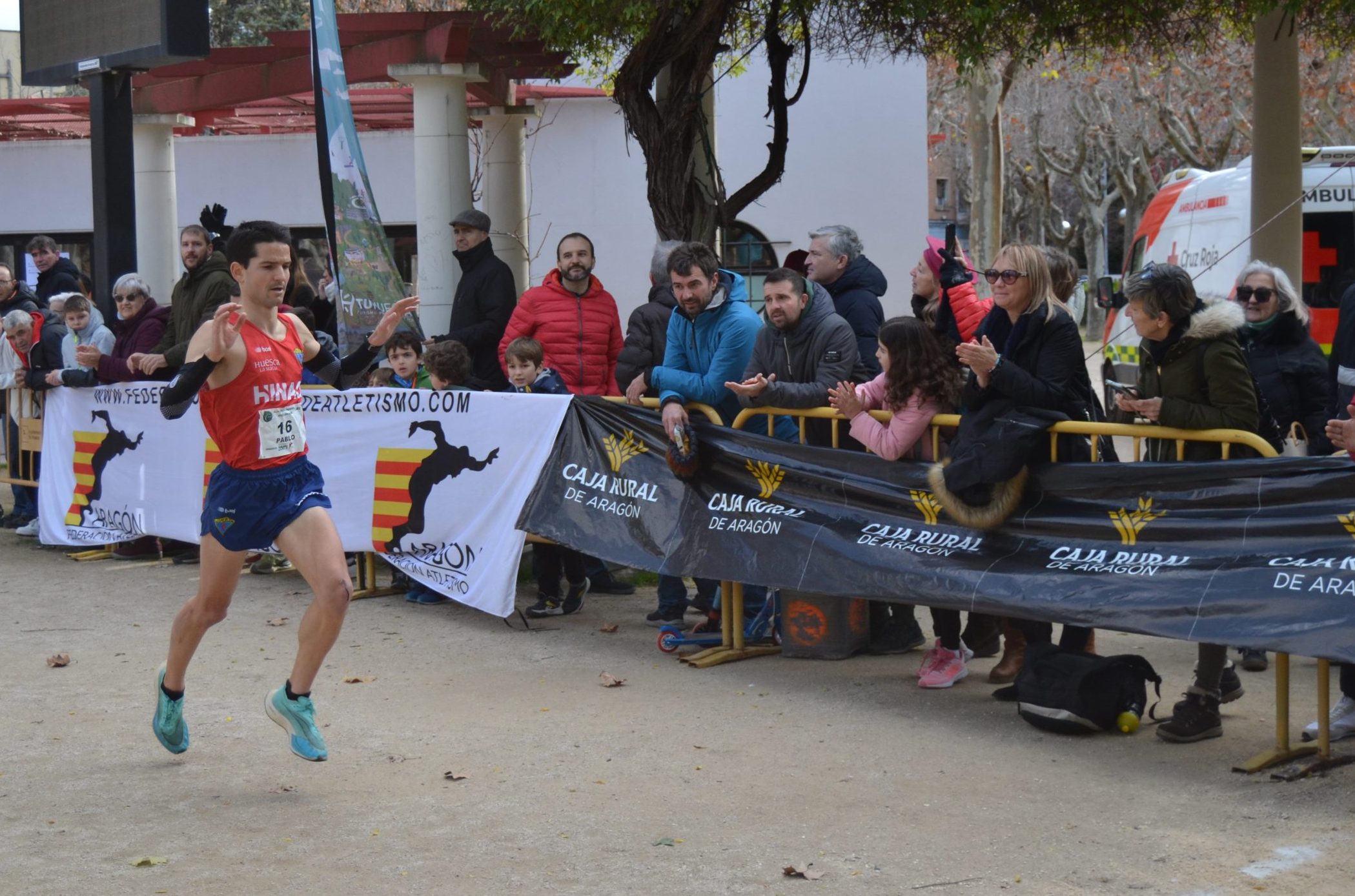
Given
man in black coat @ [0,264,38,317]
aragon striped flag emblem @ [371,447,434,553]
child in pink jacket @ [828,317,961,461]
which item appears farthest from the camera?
man in black coat @ [0,264,38,317]

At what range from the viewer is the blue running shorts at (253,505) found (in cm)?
564

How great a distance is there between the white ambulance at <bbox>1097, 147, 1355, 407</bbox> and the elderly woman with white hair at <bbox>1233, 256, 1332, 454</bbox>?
4.80 metres

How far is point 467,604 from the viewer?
858 centimetres

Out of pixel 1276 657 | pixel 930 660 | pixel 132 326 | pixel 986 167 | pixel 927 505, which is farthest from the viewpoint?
pixel 986 167

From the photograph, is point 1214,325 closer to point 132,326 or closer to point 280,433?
point 280,433

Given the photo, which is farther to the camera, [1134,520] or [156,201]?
[156,201]

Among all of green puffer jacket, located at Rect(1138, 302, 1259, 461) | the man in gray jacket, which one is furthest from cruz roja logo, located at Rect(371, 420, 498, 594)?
green puffer jacket, located at Rect(1138, 302, 1259, 461)

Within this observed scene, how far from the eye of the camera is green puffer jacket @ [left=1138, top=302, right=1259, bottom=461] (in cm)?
579

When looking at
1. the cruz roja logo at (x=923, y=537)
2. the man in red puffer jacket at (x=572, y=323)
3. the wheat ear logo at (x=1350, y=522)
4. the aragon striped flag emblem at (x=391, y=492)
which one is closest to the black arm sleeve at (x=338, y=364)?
the aragon striped flag emblem at (x=391, y=492)

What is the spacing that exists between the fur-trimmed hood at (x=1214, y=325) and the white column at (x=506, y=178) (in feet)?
40.4

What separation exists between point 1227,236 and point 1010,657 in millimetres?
9540

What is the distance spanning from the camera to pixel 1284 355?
7395 mm

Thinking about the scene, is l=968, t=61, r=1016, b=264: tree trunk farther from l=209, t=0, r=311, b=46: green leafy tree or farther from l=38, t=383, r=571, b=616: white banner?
l=209, t=0, r=311, b=46: green leafy tree

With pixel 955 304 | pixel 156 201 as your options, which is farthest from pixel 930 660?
pixel 156 201
